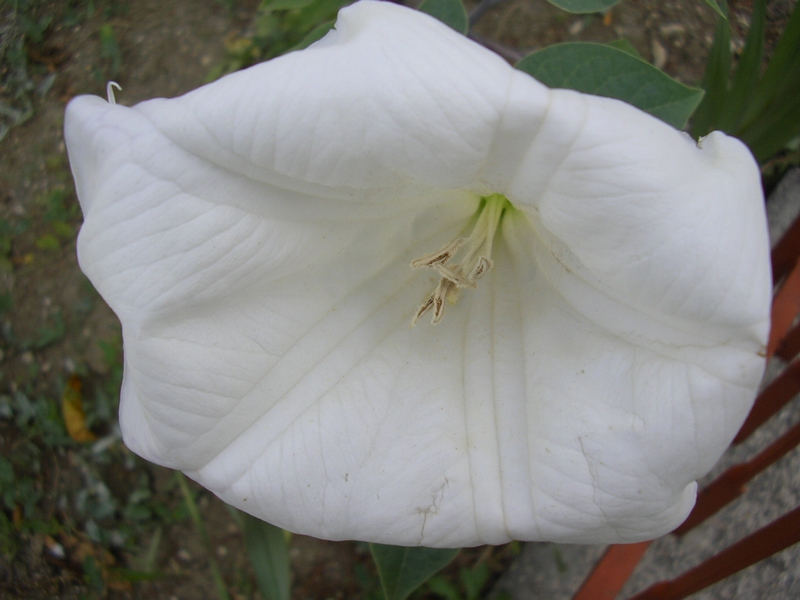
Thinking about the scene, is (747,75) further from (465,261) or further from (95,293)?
(95,293)

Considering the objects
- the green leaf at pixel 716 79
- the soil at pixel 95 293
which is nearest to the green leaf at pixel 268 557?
the soil at pixel 95 293

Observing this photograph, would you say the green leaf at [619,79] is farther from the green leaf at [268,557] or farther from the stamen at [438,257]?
the green leaf at [268,557]

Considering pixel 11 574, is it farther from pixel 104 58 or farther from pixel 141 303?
pixel 104 58

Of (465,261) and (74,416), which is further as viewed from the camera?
(74,416)

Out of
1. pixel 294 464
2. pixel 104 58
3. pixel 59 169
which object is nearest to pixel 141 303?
pixel 294 464

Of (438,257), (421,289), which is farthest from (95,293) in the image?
(438,257)

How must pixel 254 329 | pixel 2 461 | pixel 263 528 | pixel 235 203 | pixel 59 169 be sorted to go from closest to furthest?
pixel 235 203 < pixel 254 329 < pixel 263 528 < pixel 2 461 < pixel 59 169
